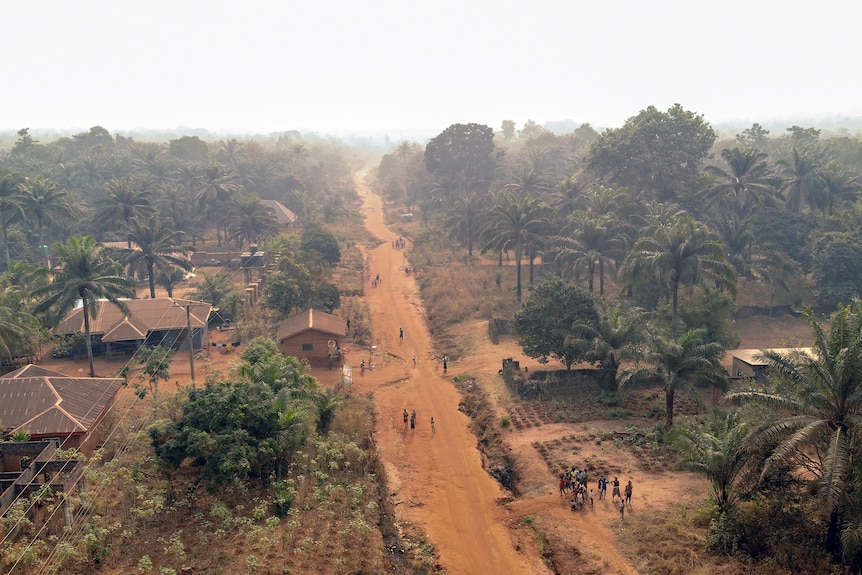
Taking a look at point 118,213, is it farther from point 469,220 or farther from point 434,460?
point 434,460

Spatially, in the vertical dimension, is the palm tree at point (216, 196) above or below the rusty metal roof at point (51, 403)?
above

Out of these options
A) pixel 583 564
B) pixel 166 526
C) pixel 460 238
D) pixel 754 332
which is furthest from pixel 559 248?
pixel 166 526

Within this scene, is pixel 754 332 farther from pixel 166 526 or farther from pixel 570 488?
pixel 166 526

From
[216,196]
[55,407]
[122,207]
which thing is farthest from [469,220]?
[55,407]

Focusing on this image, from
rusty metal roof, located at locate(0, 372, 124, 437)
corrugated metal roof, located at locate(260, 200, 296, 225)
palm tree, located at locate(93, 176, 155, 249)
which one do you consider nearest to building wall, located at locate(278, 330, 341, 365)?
rusty metal roof, located at locate(0, 372, 124, 437)

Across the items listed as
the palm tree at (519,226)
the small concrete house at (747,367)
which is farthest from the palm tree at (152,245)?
the small concrete house at (747,367)

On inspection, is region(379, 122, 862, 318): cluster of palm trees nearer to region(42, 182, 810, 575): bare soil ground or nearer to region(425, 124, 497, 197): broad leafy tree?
region(42, 182, 810, 575): bare soil ground

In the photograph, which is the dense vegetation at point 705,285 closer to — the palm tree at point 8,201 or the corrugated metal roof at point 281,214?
the corrugated metal roof at point 281,214
